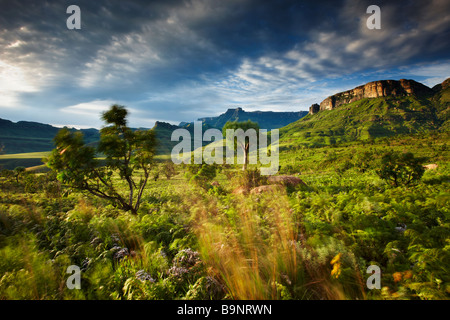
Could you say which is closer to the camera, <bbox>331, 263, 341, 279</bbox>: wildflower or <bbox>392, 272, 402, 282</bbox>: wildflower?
<bbox>392, 272, 402, 282</bbox>: wildflower

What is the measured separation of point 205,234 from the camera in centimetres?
522

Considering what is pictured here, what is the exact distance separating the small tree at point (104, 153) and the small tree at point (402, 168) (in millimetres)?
15858

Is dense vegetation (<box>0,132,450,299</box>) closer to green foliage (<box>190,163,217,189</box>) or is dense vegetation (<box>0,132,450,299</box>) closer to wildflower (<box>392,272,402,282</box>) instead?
wildflower (<box>392,272,402,282</box>)

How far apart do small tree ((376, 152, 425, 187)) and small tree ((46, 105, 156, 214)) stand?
52.0 feet

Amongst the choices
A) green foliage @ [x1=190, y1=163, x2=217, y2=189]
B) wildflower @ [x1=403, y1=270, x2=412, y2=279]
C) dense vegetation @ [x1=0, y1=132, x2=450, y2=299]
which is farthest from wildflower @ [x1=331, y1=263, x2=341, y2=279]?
green foliage @ [x1=190, y1=163, x2=217, y2=189]

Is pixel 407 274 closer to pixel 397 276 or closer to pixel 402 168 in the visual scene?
pixel 397 276

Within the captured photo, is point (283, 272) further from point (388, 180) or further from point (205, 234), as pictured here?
point (388, 180)

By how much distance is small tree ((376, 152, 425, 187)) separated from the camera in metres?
12.3

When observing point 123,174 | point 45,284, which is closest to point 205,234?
point 45,284

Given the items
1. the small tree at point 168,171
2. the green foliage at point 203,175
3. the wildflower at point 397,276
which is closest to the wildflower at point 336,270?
the wildflower at point 397,276

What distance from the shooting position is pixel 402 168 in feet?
41.3

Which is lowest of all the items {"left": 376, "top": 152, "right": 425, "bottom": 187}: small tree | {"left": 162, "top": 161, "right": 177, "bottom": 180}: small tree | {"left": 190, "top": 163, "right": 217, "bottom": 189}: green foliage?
{"left": 162, "top": 161, "right": 177, "bottom": 180}: small tree

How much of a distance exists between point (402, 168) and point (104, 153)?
18343 millimetres
